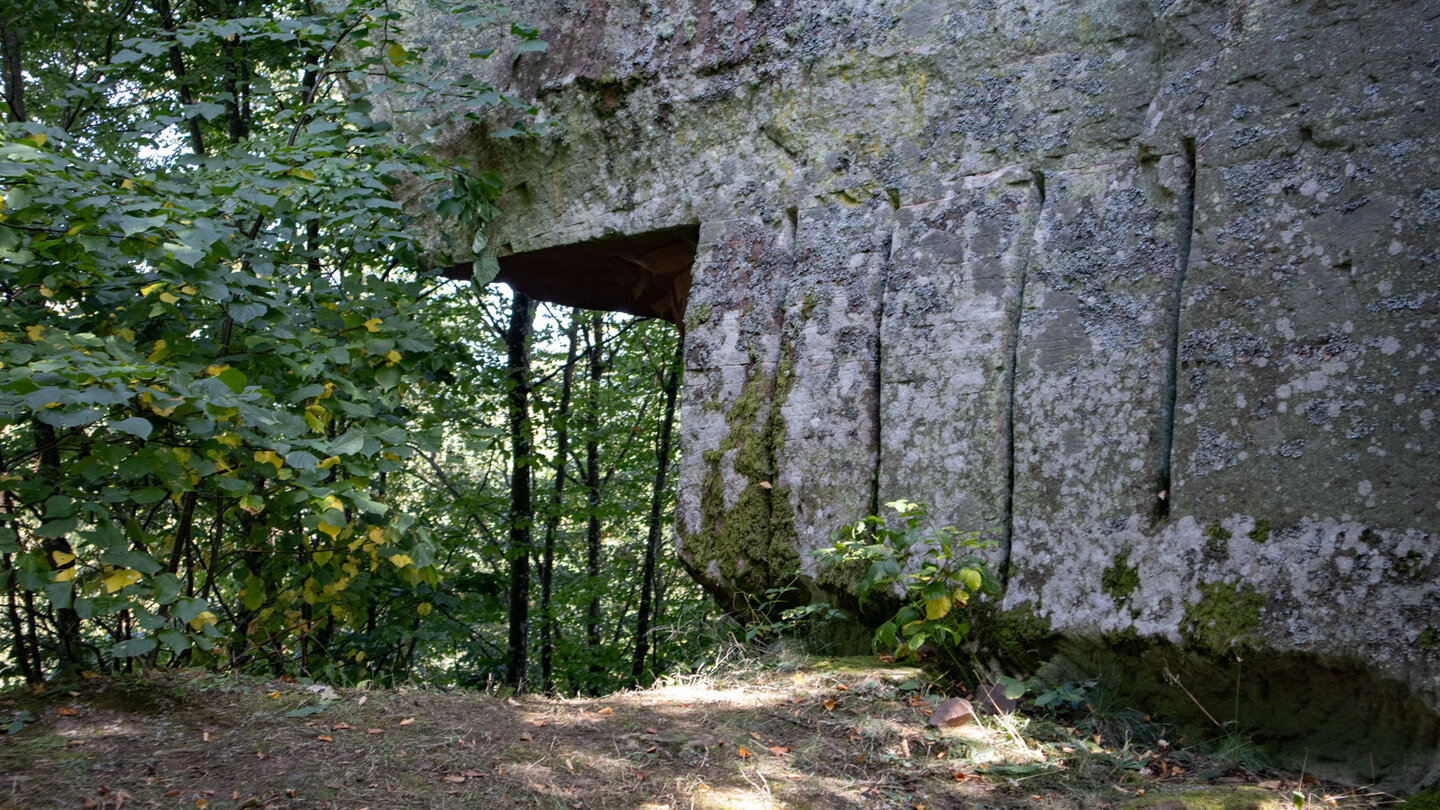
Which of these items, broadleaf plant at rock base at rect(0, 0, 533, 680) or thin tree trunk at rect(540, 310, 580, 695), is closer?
broadleaf plant at rock base at rect(0, 0, 533, 680)

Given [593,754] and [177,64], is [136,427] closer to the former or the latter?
[593,754]

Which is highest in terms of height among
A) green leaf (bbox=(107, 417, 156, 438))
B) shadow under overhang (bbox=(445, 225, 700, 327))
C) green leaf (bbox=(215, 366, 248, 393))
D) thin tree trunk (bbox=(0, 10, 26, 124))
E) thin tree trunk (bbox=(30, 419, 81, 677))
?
thin tree trunk (bbox=(0, 10, 26, 124))

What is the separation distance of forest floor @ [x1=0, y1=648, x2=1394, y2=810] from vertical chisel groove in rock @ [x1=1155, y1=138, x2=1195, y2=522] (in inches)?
27.6

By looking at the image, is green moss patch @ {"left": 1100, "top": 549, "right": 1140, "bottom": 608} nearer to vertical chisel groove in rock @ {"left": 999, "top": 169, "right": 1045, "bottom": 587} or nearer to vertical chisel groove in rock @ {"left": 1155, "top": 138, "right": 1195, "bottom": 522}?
vertical chisel groove in rock @ {"left": 1155, "top": 138, "right": 1195, "bottom": 522}

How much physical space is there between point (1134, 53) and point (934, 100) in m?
0.71

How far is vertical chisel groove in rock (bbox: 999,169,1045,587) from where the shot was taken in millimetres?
3182

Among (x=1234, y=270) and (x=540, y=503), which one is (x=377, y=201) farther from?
(x=540, y=503)

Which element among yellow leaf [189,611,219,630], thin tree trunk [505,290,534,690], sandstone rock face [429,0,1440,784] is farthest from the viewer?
thin tree trunk [505,290,534,690]

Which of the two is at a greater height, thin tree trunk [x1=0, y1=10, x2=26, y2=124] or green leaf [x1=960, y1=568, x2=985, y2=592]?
thin tree trunk [x1=0, y1=10, x2=26, y2=124]

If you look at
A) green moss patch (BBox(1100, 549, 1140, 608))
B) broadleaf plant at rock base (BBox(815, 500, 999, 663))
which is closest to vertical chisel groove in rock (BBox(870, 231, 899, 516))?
broadleaf plant at rock base (BBox(815, 500, 999, 663))

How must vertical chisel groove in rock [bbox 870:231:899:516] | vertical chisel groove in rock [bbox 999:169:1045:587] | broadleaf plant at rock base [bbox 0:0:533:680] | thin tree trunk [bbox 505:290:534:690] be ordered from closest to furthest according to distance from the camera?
broadleaf plant at rock base [bbox 0:0:533:680] → vertical chisel groove in rock [bbox 999:169:1045:587] → vertical chisel groove in rock [bbox 870:231:899:516] → thin tree trunk [bbox 505:290:534:690]

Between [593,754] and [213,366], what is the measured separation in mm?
1702

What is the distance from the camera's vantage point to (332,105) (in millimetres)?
4008

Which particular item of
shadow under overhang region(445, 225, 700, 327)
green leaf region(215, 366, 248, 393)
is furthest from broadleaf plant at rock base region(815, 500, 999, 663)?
green leaf region(215, 366, 248, 393)
